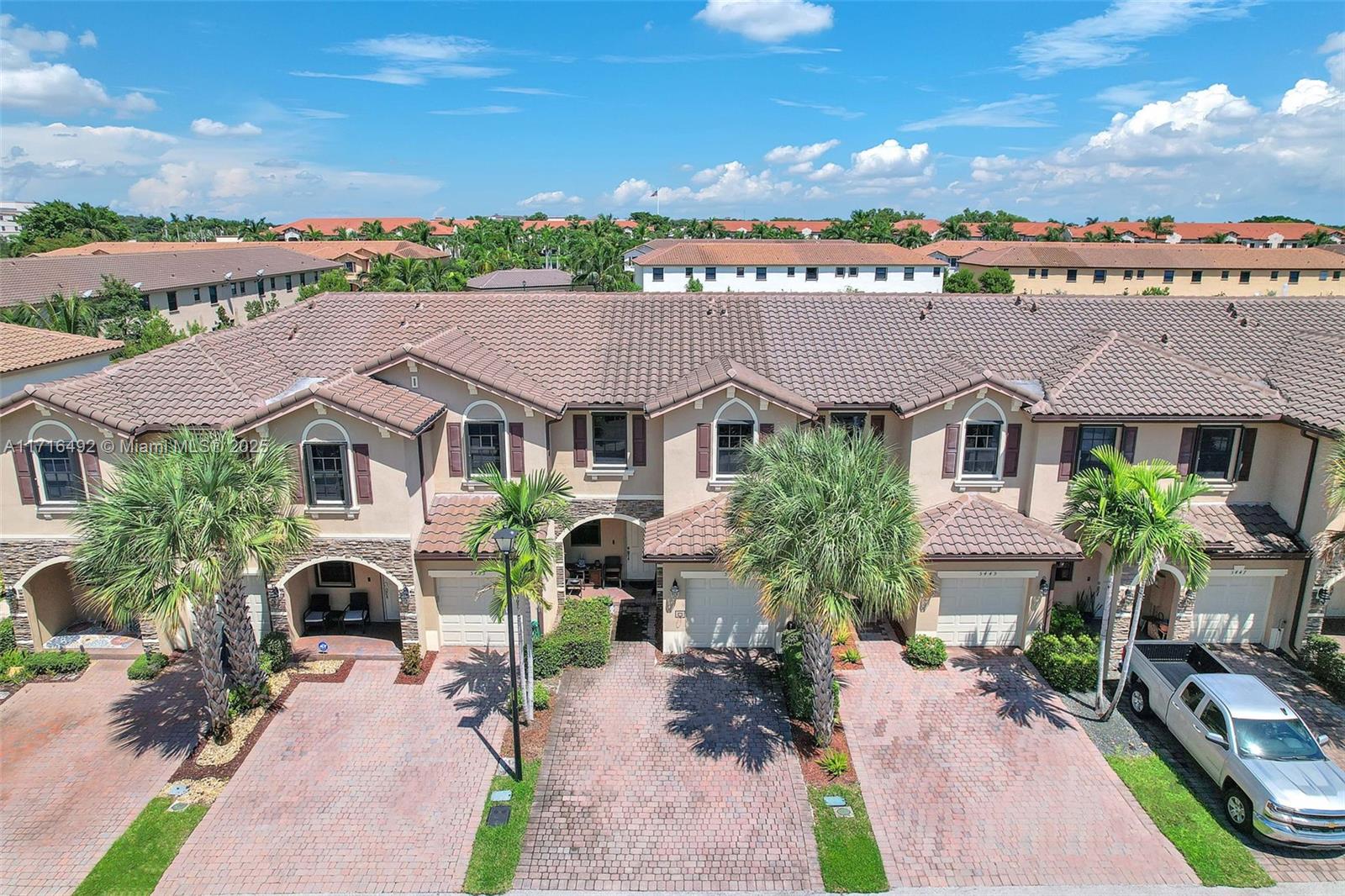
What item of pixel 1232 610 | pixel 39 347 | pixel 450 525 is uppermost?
pixel 39 347

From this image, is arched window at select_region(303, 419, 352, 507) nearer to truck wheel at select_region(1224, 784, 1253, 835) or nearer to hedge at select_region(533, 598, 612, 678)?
hedge at select_region(533, 598, 612, 678)

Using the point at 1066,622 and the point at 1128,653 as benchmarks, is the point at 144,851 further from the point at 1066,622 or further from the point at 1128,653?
the point at 1066,622

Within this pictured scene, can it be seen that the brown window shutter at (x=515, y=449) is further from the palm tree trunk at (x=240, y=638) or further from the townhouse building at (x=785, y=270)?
the townhouse building at (x=785, y=270)

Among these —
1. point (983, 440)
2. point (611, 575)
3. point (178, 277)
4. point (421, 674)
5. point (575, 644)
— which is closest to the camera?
point (421, 674)

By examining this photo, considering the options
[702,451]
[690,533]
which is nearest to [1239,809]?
[690,533]

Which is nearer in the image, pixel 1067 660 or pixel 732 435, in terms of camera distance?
pixel 1067 660

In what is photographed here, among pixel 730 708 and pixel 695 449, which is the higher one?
pixel 695 449
